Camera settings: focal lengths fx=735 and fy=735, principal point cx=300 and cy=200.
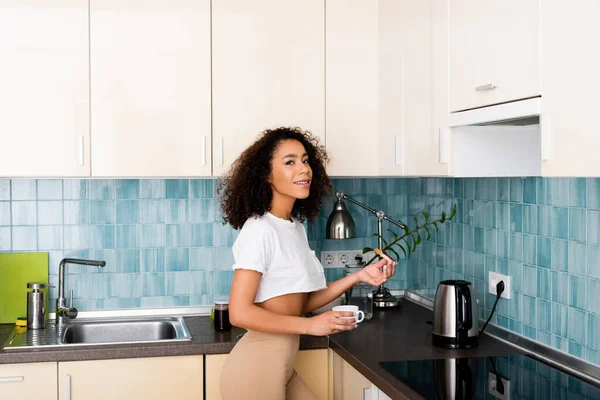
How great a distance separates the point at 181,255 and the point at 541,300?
1.59 metres

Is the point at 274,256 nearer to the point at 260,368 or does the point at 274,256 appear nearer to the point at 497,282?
the point at 260,368

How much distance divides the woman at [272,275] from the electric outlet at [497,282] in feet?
1.38

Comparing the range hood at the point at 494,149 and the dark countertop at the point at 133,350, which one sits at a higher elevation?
the range hood at the point at 494,149

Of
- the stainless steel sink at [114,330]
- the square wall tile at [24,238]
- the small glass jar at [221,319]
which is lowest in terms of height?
the stainless steel sink at [114,330]

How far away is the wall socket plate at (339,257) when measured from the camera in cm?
343

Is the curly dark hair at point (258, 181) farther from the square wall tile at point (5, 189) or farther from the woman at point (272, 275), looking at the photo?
the square wall tile at point (5, 189)

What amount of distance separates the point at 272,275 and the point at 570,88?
1.19 meters

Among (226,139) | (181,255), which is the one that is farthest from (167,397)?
(226,139)

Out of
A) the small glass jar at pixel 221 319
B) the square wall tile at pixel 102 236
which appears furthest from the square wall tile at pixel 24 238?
the small glass jar at pixel 221 319

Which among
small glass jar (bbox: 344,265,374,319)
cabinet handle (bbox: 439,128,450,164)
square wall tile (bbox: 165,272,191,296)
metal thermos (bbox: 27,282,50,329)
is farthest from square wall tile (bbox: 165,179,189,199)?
cabinet handle (bbox: 439,128,450,164)

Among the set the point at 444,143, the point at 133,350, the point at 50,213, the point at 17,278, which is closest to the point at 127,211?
the point at 50,213

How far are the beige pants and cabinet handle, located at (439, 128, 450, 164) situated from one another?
78 cm

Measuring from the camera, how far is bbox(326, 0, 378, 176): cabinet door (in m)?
2.98

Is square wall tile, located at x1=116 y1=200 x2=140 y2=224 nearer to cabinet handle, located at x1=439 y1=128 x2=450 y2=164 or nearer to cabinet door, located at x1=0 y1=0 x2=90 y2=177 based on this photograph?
cabinet door, located at x1=0 y1=0 x2=90 y2=177
